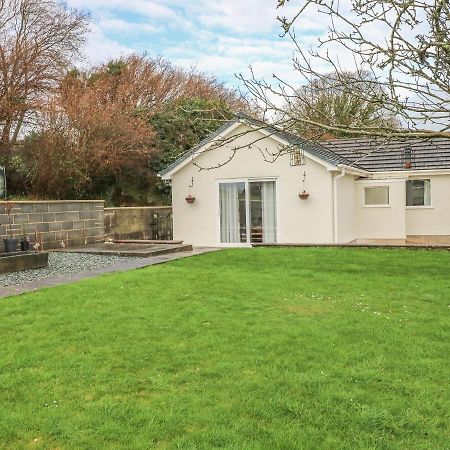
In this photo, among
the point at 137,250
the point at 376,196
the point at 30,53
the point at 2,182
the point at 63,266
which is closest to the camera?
the point at 63,266

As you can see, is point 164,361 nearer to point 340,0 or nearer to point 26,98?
point 340,0

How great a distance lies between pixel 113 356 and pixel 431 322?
417cm

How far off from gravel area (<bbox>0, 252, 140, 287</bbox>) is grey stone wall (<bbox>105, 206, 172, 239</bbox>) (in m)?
4.27

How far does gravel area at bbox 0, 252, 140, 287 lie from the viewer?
10.3 metres

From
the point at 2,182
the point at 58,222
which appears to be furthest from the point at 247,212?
the point at 2,182

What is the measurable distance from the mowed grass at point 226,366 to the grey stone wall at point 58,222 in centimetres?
617

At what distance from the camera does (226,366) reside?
4902mm

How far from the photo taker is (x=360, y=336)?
5.88m

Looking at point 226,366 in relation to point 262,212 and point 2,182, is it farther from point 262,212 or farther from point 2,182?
point 2,182

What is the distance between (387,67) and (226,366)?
10.7 feet

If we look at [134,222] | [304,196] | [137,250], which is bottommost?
[137,250]

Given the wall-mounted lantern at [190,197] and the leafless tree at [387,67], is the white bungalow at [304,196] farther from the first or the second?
the leafless tree at [387,67]

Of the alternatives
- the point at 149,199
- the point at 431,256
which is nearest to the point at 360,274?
the point at 431,256

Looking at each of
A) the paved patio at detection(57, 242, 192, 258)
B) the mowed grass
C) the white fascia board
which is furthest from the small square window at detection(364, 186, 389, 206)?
the mowed grass
